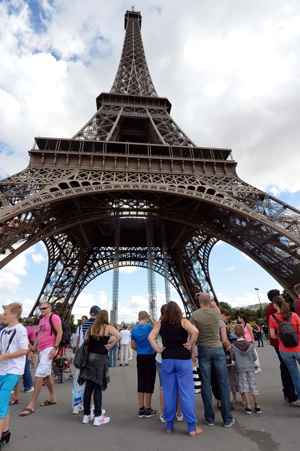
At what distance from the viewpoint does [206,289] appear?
25969 millimetres

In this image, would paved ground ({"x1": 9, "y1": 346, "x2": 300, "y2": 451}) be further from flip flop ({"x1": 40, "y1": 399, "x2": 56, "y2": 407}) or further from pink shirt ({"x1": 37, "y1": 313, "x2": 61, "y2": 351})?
pink shirt ({"x1": 37, "y1": 313, "x2": 61, "y2": 351})

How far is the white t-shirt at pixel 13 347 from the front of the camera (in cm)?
307

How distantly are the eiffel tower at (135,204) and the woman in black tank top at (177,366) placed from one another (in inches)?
440

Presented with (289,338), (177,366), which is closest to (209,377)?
(177,366)

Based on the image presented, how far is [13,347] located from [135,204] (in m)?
17.3

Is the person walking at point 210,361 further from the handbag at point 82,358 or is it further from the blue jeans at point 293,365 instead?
the handbag at point 82,358

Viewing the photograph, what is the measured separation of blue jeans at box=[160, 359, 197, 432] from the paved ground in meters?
0.22

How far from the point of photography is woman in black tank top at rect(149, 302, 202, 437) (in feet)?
11.6

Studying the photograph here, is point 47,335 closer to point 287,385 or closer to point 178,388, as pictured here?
point 178,388

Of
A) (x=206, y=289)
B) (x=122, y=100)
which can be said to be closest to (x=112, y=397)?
(x=206, y=289)

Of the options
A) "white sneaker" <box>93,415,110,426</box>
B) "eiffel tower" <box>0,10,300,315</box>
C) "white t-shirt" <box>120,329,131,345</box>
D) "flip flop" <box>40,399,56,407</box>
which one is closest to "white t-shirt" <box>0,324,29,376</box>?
"white sneaker" <box>93,415,110,426</box>

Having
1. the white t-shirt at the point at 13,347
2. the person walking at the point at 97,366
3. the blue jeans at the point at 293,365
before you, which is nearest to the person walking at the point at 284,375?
the blue jeans at the point at 293,365

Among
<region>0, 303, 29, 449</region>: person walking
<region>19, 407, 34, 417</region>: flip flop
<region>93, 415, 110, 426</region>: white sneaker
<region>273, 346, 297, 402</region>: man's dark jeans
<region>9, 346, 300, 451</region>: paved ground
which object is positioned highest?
<region>0, 303, 29, 449</region>: person walking

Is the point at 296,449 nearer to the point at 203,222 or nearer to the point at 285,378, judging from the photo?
the point at 285,378
